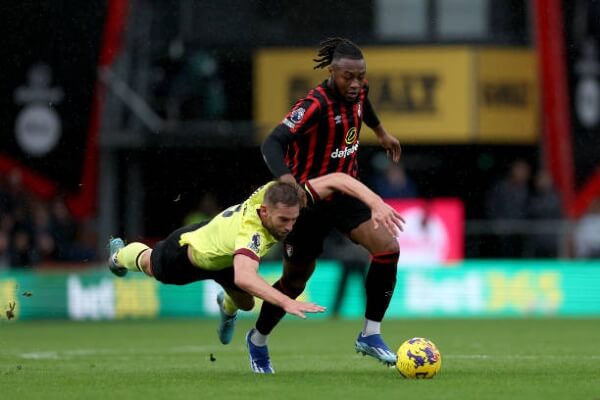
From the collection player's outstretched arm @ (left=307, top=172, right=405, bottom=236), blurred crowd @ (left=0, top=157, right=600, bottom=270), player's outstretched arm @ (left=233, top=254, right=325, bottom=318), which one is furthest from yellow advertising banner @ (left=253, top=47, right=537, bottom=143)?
player's outstretched arm @ (left=233, top=254, right=325, bottom=318)

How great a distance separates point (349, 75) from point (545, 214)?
1005cm

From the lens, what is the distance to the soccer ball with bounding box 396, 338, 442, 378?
9016mm

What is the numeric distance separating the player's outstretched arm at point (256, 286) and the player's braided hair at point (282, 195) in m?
0.41

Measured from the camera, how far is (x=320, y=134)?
9844 mm

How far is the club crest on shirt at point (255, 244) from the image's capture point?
895cm

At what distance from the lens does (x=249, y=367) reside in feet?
34.8

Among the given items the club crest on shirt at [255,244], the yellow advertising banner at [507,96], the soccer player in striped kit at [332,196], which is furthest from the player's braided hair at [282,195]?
the yellow advertising banner at [507,96]

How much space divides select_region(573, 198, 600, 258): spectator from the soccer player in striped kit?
10021mm

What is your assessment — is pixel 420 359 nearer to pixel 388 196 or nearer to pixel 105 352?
pixel 105 352

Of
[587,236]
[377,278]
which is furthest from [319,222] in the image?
[587,236]

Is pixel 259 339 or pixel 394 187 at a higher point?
pixel 259 339

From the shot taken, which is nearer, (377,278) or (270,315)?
(377,278)

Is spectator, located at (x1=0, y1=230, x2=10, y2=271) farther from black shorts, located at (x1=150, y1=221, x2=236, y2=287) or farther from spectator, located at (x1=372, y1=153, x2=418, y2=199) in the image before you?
black shorts, located at (x1=150, y1=221, x2=236, y2=287)

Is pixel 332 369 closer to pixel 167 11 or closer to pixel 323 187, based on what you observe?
pixel 323 187
